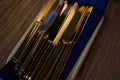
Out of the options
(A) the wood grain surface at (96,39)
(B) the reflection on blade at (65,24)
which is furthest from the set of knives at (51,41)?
(A) the wood grain surface at (96,39)

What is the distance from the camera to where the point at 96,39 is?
1.12 metres

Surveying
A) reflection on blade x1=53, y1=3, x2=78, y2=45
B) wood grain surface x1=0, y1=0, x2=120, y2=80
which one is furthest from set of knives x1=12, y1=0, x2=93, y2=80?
wood grain surface x1=0, y1=0, x2=120, y2=80

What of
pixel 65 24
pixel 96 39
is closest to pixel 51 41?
pixel 65 24

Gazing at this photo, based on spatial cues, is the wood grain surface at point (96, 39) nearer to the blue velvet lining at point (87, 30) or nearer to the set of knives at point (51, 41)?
the blue velvet lining at point (87, 30)

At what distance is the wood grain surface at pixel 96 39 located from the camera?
3.35ft

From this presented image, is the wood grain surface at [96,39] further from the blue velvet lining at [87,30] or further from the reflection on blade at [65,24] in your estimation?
the reflection on blade at [65,24]

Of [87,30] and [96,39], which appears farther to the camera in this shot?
[96,39]

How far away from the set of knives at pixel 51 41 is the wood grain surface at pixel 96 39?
0.22 m

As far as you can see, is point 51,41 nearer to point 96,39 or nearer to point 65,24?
point 65,24

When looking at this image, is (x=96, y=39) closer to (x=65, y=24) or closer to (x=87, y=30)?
(x=87, y=30)

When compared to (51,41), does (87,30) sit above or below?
above

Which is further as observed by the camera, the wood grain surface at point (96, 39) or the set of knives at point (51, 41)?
the wood grain surface at point (96, 39)

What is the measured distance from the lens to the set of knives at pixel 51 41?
2.53 ft

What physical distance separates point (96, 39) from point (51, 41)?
1.20 ft
